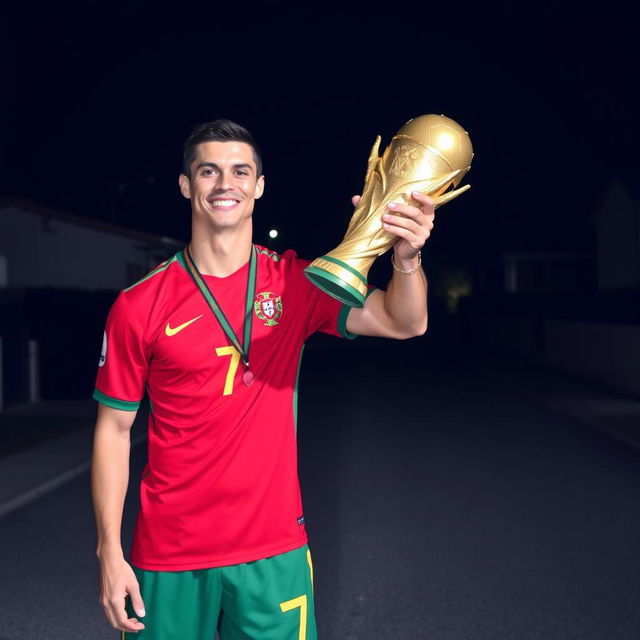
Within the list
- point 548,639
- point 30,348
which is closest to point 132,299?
point 548,639

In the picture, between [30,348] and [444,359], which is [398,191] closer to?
[30,348]

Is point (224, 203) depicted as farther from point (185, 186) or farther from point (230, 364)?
point (230, 364)

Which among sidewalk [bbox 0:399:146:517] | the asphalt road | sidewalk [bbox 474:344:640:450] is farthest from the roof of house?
the asphalt road

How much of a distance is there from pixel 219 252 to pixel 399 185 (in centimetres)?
83

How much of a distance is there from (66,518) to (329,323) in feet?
20.3

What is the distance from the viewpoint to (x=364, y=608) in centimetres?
582

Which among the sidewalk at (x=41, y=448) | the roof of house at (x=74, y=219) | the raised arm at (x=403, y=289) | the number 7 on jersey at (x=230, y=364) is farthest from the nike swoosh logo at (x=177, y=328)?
the roof of house at (x=74, y=219)

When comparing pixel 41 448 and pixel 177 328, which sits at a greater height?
pixel 177 328

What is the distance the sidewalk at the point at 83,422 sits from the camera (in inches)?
397

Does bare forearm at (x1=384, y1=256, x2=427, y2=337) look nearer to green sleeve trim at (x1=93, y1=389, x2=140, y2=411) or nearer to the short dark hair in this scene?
the short dark hair

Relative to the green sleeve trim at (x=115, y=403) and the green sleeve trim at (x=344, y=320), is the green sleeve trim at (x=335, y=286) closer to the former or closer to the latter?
the green sleeve trim at (x=344, y=320)

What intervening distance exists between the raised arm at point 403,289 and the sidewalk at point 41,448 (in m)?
6.75

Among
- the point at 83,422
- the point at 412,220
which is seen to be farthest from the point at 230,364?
the point at 83,422

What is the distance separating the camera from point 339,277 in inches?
84.0
